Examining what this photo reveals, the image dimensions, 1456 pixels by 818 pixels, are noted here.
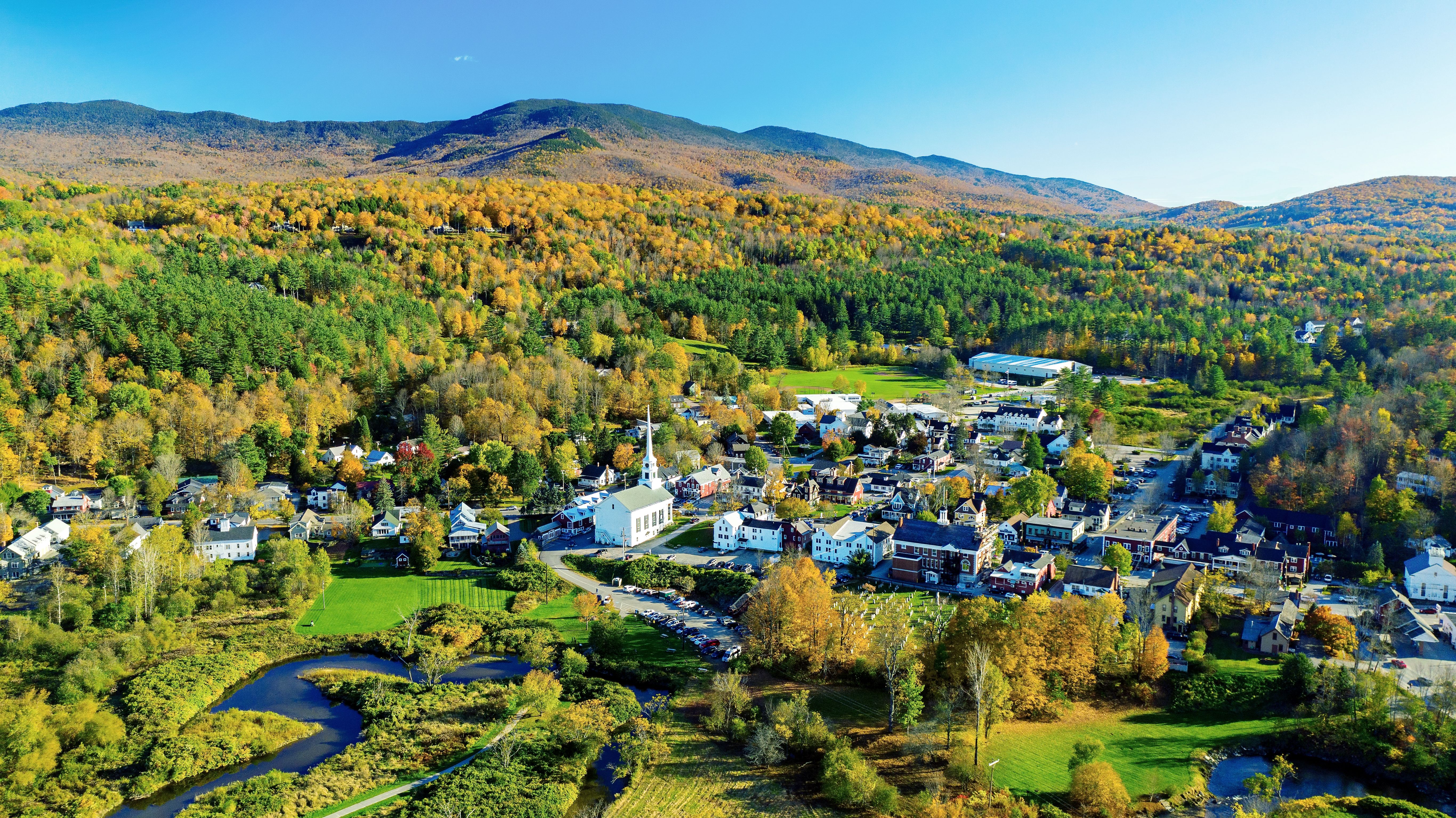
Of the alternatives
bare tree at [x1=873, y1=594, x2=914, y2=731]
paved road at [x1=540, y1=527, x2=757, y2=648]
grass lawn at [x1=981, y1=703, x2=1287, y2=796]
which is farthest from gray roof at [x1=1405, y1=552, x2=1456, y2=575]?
paved road at [x1=540, y1=527, x2=757, y2=648]

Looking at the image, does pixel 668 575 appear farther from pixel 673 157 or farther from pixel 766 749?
pixel 673 157

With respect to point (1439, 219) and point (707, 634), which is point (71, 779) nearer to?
point (707, 634)

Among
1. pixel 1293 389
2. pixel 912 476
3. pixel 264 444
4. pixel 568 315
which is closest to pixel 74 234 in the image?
pixel 264 444

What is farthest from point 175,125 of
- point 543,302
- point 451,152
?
point 543,302

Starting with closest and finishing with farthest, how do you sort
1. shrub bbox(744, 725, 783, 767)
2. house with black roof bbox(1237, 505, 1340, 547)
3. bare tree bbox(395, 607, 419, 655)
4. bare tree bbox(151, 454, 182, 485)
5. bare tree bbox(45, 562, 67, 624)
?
shrub bbox(744, 725, 783, 767) → bare tree bbox(395, 607, 419, 655) → bare tree bbox(45, 562, 67, 624) → house with black roof bbox(1237, 505, 1340, 547) → bare tree bbox(151, 454, 182, 485)

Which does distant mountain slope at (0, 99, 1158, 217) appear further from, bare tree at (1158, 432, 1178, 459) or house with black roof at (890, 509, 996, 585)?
house with black roof at (890, 509, 996, 585)
